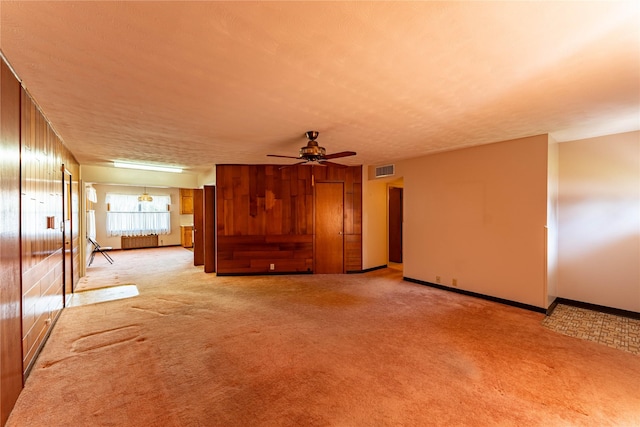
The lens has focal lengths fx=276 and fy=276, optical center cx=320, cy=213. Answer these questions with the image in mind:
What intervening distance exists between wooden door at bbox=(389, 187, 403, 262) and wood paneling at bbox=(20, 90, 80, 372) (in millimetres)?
6718

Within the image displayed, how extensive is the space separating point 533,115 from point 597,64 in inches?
44.8

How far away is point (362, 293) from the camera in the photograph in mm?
4953

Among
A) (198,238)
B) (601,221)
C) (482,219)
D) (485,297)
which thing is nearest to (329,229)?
(482,219)

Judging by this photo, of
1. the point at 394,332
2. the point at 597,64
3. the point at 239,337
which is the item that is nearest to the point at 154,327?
the point at 239,337

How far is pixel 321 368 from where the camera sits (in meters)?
2.58

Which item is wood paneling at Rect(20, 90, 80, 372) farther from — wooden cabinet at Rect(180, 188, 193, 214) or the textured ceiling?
wooden cabinet at Rect(180, 188, 193, 214)

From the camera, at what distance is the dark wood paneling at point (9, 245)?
6.30 feet

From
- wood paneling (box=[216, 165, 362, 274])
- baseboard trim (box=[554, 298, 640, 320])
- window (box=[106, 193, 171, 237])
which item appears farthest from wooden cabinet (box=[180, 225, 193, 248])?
baseboard trim (box=[554, 298, 640, 320])

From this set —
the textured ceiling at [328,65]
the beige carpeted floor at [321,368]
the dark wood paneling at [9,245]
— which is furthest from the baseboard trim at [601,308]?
the dark wood paneling at [9,245]

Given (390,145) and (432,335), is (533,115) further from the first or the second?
(432,335)

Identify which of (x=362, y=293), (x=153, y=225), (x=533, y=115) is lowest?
(x=362, y=293)

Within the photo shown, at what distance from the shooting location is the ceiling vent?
6086 mm

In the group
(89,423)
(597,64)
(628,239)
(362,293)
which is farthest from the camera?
(362,293)

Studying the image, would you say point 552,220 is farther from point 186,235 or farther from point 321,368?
point 186,235
